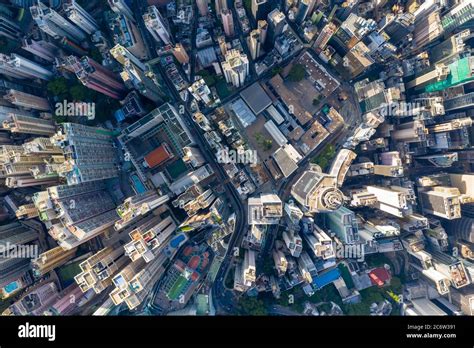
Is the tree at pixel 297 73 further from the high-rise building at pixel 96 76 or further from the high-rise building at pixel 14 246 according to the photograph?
the high-rise building at pixel 14 246

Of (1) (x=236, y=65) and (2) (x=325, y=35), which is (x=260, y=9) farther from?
(1) (x=236, y=65)

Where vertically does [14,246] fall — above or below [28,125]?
below

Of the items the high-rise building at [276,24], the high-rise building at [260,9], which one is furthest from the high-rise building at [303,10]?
the high-rise building at [260,9]

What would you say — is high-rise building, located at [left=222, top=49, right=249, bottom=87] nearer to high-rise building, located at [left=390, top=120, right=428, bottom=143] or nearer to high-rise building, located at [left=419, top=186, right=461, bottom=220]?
high-rise building, located at [left=390, top=120, right=428, bottom=143]

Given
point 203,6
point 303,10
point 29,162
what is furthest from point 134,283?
point 303,10

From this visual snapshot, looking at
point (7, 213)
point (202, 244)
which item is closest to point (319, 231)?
point (202, 244)

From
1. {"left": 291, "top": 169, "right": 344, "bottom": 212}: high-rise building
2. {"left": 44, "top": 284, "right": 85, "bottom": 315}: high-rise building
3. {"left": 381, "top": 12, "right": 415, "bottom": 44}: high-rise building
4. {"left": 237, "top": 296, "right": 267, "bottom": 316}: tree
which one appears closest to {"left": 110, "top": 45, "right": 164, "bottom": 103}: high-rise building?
{"left": 291, "top": 169, "right": 344, "bottom": 212}: high-rise building
